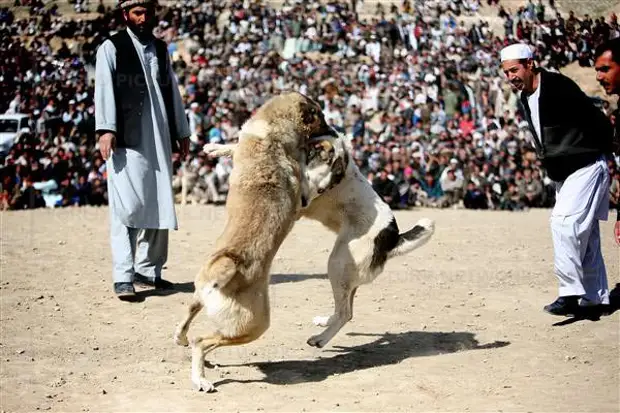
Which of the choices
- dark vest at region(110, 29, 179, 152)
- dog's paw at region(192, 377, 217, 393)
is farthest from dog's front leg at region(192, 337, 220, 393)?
dark vest at region(110, 29, 179, 152)

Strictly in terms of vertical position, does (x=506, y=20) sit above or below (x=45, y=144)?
above

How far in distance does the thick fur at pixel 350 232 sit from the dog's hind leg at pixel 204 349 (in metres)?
1.02

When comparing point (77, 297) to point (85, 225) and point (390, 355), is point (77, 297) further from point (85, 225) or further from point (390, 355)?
point (85, 225)

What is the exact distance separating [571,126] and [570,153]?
0.76ft

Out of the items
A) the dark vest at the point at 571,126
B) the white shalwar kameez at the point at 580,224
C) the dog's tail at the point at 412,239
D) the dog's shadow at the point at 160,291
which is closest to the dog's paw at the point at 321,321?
the dog's tail at the point at 412,239

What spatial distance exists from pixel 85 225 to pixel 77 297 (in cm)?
549

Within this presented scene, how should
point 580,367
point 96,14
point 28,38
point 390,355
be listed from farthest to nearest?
point 96,14, point 28,38, point 390,355, point 580,367

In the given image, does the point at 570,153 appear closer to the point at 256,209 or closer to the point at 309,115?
the point at 309,115

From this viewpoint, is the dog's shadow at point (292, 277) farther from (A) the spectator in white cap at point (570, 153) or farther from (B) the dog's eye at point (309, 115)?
(B) the dog's eye at point (309, 115)

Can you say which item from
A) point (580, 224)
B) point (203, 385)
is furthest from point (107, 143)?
point (580, 224)

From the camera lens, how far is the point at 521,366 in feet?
19.3

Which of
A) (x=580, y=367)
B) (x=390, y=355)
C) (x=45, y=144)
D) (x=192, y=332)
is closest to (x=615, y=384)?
(x=580, y=367)

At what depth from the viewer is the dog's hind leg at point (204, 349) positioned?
5316 mm

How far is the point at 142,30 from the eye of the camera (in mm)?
→ 7898
